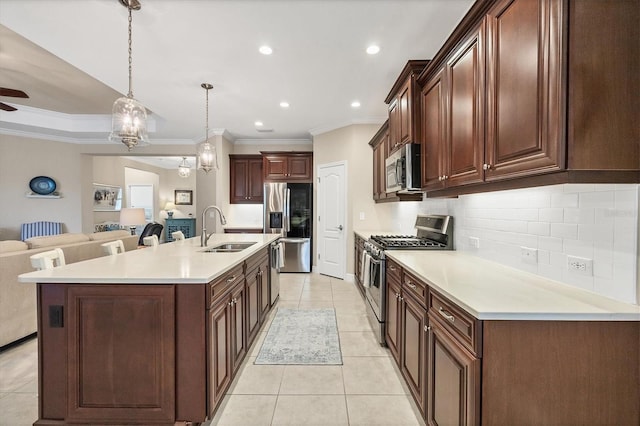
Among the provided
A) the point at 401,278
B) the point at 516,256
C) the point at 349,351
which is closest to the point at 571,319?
the point at 516,256

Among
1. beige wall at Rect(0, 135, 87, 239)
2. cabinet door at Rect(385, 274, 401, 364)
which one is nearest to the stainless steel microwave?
cabinet door at Rect(385, 274, 401, 364)

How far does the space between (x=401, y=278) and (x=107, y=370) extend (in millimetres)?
1905

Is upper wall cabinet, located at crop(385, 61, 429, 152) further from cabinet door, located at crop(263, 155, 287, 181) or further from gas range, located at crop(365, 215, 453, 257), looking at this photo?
cabinet door, located at crop(263, 155, 287, 181)

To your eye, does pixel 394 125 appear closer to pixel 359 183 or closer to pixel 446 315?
pixel 359 183

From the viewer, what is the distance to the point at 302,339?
2875 mm

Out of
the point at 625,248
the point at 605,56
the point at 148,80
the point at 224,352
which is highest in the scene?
the point at 148,80

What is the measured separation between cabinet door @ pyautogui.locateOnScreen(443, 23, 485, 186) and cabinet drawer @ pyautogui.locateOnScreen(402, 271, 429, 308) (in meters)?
0.69

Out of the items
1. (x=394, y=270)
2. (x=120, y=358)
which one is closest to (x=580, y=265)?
(x=394, y=270)

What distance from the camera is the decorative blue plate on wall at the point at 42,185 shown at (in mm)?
5652

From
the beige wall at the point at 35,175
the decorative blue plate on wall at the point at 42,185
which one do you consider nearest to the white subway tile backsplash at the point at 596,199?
the beige wall at the point at 35,175

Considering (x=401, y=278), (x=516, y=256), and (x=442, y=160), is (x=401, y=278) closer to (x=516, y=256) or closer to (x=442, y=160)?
(x=516, y=256)

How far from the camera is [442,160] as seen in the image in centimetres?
215

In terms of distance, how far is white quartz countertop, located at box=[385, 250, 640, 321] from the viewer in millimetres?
1085

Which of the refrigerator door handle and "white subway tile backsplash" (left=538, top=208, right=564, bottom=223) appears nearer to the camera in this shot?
"white subway tile backsplash" (left=538, top=208, right=564, bottom=223)
